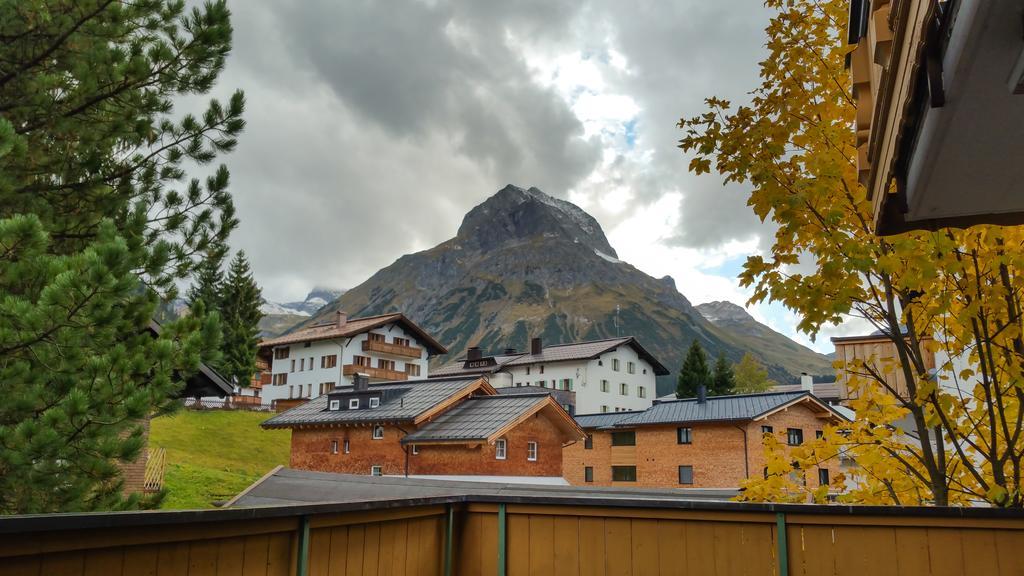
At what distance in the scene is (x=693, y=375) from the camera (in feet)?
226

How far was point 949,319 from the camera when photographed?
6.01 m

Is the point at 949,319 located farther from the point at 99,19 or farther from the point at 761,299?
the point at 99,19

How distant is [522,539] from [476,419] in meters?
25.4

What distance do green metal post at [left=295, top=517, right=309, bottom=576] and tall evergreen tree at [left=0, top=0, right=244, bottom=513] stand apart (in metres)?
3.84

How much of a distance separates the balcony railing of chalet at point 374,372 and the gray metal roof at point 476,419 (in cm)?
3061

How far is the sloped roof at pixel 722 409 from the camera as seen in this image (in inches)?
1473

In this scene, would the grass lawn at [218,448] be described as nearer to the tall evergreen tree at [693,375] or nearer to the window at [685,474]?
the window at [685,474]

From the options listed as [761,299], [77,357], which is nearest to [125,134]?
[77,357]

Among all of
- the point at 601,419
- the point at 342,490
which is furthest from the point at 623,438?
the point at 342,490

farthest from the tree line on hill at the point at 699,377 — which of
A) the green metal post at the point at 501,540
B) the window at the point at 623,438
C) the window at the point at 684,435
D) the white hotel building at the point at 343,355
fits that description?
the green metal post at the point at 501,540

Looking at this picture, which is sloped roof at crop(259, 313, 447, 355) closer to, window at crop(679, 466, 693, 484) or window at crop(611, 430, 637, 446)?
window at crop(611, 430, 637, 446)

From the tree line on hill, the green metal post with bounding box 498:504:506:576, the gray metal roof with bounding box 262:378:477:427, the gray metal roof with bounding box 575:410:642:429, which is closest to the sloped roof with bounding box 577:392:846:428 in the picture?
the gray metal roof with bounding box 575:410:642:429

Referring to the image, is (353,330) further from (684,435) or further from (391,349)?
(684,435)

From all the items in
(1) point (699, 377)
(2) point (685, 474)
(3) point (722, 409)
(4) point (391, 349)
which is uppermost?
(4) point (391, 349)
